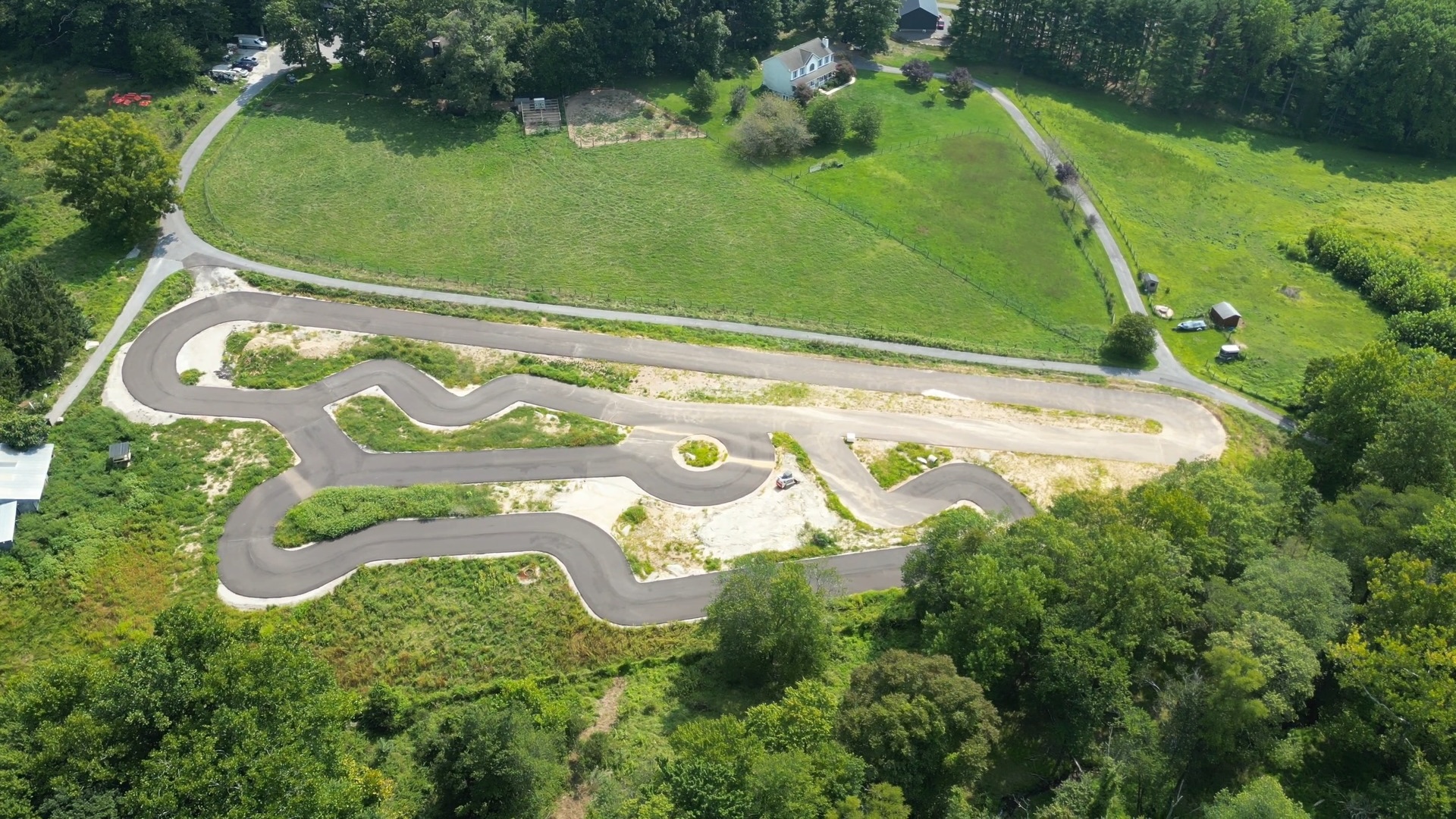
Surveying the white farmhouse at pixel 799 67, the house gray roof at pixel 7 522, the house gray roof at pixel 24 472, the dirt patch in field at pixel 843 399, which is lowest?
the dirt patch in field at pixel 843 399

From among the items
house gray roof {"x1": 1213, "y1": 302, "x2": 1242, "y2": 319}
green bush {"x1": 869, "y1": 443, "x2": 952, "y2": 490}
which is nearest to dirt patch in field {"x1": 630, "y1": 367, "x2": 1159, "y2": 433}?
green bush {"x1": 869, "y1": 443, "x2": 952, "y2": 490}

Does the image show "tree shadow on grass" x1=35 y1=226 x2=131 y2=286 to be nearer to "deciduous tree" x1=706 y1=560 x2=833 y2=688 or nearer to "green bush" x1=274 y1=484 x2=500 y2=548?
"green bush" x1=274 y1=484 x2=500 y2=548

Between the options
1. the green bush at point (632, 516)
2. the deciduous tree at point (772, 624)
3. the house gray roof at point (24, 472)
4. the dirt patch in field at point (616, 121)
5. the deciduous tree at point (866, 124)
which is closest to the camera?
the deciduous tree at point (772, 624)

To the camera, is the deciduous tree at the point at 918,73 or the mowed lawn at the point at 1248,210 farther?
the deciduous tree at the point at 918,73

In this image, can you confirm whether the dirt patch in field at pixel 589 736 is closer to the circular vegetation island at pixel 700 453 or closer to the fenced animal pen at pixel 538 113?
the circular vegetation island at pixel 700 453

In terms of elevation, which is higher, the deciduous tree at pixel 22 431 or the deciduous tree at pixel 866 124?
the deciduous tree at pixel 866 124

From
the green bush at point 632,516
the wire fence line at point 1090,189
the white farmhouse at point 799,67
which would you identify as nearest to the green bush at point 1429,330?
the wire fence line at point 1090,189

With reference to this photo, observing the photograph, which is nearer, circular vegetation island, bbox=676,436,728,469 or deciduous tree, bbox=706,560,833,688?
deciduous tree, bbox=706,560,833,688

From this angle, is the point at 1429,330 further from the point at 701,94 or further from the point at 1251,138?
the point at 701,94
